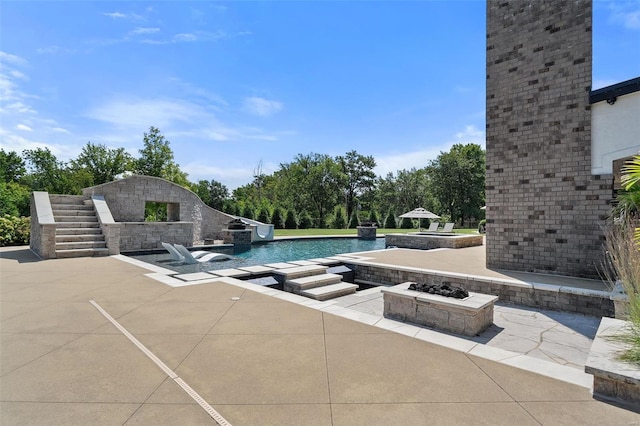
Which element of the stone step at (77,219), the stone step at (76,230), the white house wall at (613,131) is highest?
the white house wall at (613,131)

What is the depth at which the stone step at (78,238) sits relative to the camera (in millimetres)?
10390

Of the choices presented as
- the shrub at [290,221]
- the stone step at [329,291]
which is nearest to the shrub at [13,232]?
the stone step at [329,291]

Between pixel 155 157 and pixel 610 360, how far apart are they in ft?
116

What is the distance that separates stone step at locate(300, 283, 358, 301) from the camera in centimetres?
605

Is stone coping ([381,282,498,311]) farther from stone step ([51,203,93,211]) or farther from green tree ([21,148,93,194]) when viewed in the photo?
green tree ([21,148,93,194])

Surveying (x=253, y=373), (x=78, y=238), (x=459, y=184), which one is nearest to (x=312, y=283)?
(x=253, y=373)

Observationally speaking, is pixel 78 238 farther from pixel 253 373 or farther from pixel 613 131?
pixel 613 131

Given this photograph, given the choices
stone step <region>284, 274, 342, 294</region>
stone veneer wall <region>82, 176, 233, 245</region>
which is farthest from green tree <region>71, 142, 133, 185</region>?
stone step <region>284, 274, 342, 294</region>

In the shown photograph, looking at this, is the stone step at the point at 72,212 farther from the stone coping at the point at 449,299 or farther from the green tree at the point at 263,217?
the green tree at the point at 263,217

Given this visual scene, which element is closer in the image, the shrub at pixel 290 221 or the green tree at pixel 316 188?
the shrub at pixel 290 221

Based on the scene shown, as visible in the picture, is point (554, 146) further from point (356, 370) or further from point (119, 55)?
point (119, 55)

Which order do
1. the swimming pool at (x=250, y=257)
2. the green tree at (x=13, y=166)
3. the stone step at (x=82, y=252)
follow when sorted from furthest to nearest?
the green tree at (x=13, y=166) → the swimming pool at (x=250, y=257) → the stone step at (x=82, y=252)

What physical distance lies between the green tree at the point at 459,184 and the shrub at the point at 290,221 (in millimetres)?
18858

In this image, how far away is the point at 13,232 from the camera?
45.3ft
